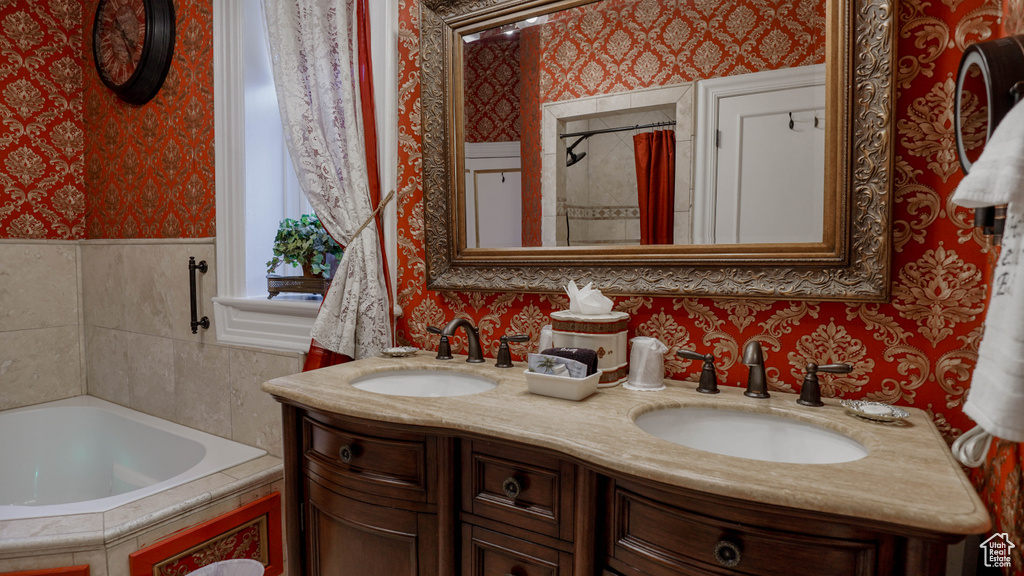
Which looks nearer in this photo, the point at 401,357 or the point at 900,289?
the point at 900,289

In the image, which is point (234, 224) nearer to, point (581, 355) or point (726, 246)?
point (581, 355)

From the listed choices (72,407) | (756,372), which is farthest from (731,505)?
(72,407)

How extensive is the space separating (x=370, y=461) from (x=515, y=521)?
0.38 metres

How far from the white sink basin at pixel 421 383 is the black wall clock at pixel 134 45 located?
2.05 meters

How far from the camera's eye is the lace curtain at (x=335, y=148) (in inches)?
71.1

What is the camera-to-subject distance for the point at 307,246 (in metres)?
2.10

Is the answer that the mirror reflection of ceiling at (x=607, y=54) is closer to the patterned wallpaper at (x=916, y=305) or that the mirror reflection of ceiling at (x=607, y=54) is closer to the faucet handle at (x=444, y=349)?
the patterned wallpaper at (x=916, y=305)

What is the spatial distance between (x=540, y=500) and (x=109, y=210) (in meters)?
2.99

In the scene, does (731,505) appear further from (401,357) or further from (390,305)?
(390,305)

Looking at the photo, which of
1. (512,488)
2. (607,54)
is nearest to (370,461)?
(512,488)

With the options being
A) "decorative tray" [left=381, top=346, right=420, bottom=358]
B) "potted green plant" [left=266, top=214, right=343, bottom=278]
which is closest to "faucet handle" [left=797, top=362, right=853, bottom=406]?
"decorative tray" [left=381, top=346, right=420, bottom=358]

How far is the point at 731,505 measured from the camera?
79 centimetres

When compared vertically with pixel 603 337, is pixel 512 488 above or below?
below

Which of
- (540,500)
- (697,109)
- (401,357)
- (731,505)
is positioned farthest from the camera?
(401,357)
